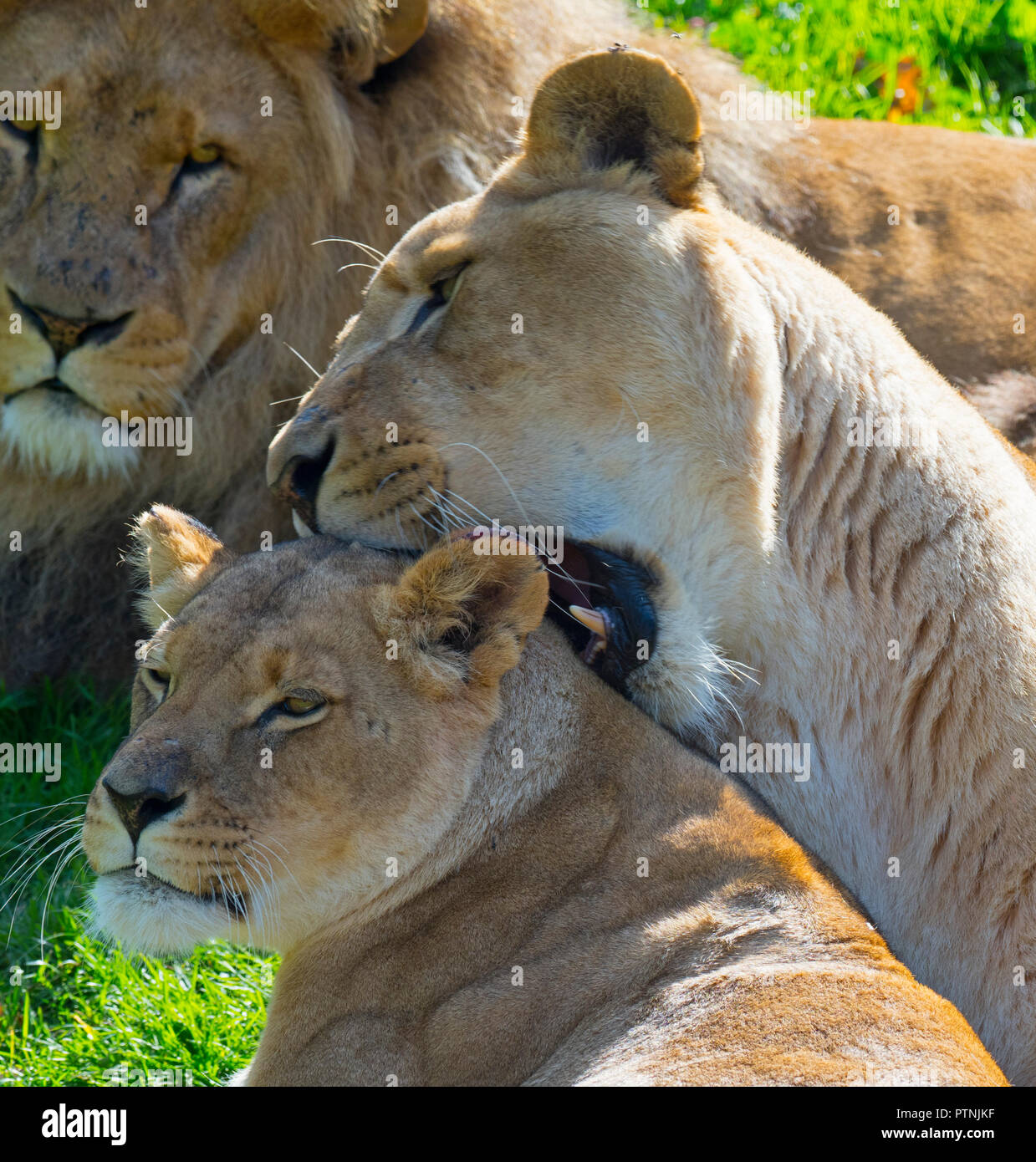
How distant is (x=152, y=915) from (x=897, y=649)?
158 cm

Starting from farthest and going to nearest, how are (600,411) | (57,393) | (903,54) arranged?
(903,54), (57,393), (600,411)

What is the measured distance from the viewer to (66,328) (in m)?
4.31

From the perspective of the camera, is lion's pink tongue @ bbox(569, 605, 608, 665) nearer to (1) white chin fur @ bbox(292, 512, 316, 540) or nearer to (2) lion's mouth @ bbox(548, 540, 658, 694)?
(2) lion's mouth @ bbox(548, 540, 658, 694)

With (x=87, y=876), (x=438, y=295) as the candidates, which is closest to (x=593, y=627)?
(x=438, y=295)

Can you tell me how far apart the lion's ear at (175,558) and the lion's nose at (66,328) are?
0.78 metres

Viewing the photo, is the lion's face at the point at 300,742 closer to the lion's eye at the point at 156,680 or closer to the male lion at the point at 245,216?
the lion's eye at the point at 156,680

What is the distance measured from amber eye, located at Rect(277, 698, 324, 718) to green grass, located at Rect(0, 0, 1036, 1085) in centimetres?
92

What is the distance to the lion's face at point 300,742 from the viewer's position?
10.3 ft

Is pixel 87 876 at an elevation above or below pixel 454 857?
below

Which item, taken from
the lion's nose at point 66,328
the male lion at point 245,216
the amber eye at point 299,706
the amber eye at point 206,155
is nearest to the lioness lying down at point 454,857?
the amber eye at point 299,706

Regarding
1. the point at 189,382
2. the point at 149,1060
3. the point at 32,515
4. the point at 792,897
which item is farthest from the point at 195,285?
the point at 792,897

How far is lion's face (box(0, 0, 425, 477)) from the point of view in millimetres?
4344

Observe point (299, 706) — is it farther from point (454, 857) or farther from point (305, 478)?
point (305, 478)

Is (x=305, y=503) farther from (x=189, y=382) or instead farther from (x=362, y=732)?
(x=189, y=382)
